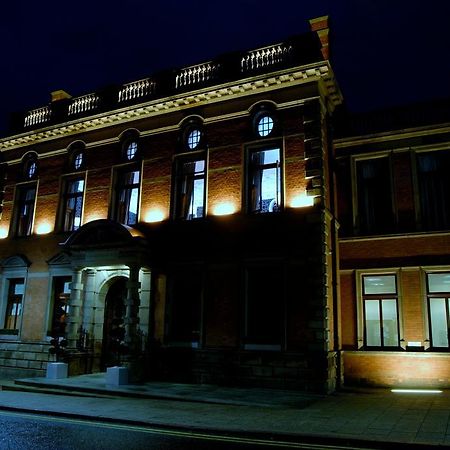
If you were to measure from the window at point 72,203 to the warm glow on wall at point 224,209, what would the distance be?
20.3 ft

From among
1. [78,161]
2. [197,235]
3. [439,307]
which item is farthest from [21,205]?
[439,307]

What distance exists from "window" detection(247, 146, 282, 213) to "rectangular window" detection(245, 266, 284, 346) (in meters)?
2.11

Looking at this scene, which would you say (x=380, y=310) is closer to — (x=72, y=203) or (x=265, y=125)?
(x=265, y=125)

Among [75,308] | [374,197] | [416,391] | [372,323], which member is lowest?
[416,391]

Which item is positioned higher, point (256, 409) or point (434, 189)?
point (434, 189)

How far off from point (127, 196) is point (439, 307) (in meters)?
11.7

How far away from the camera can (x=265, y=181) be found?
627 inches

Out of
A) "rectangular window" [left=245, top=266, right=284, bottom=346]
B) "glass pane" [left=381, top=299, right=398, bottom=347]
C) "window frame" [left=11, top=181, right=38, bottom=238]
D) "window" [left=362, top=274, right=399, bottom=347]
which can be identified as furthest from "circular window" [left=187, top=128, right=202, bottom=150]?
"glass pane" [left=381, top=299, right=398, bottom=347]

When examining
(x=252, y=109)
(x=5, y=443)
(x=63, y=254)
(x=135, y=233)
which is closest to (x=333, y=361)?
(x=135, y=233)

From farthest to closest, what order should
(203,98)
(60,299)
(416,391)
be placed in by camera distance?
(60,299) < (203,98) < (416,391)

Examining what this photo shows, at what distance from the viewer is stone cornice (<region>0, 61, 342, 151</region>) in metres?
15.5

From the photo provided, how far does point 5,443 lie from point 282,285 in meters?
9.08

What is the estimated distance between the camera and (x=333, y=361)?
14508 millimetres

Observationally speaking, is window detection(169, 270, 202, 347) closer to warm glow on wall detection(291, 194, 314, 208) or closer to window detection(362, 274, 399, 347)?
warm glow on wall detection(291, 194, 314, 208)
